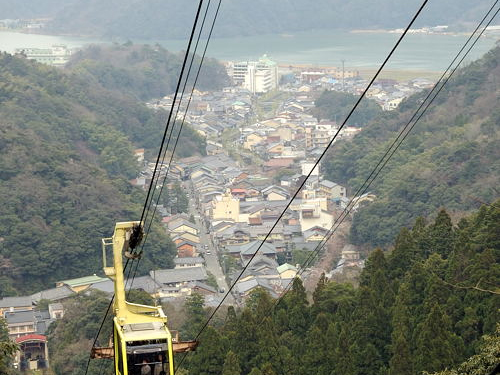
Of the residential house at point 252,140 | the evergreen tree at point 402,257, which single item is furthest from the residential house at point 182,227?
the evergreen tree at point 402,257

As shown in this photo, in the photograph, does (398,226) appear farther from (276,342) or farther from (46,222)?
(276,342)

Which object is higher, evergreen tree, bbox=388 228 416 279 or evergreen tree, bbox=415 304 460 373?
evergreen tree, bbox=388 228 416 279

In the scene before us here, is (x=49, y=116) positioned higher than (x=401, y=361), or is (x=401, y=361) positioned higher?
(x=49, y=116)

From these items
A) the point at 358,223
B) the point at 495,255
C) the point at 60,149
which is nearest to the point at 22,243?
the point at 60,149

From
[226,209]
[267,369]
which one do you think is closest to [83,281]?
[226,209]

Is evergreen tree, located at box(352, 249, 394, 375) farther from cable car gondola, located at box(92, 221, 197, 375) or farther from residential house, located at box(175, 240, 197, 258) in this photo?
residential house, located at box(175, 240, 197, 258)

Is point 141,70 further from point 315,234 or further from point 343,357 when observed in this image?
point 343,357

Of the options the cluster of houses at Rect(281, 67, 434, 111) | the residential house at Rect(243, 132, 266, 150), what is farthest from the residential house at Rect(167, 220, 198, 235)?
the cluster of houses at Rect(281, 67, 434, 111)
